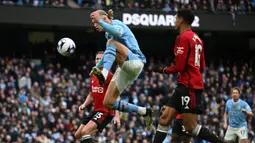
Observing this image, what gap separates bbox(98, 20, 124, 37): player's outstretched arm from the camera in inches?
428

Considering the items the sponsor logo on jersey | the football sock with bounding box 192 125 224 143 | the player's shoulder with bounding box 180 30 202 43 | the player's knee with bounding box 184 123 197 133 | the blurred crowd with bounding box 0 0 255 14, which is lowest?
the football sock with bounding box 192 125 224 143

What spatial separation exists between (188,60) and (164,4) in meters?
20.4

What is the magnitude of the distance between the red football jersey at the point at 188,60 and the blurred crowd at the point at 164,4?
18627 millimetres

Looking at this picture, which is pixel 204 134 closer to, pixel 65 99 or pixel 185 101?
pixel 185 101

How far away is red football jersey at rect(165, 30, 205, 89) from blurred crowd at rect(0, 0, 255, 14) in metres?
18.6

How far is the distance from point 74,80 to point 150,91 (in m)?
3.01

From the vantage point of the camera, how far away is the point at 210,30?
31672 millimetres

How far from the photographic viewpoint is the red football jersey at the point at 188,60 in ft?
34.4

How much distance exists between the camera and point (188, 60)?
1055cm

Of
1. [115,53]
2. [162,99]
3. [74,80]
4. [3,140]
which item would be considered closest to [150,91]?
[162,99]

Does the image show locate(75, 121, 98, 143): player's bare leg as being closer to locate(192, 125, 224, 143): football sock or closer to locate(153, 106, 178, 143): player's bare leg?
locate(153, 106, 178, 143): player's bare leg

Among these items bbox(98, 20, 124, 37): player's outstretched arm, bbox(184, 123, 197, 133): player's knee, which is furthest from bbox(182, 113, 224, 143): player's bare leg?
bbox(98, 20, 124, 37): player's outstretched arm

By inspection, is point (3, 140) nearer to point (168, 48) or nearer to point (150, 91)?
point (150, 91)

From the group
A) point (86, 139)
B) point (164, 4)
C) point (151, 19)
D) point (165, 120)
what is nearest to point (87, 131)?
point (86, 139)
